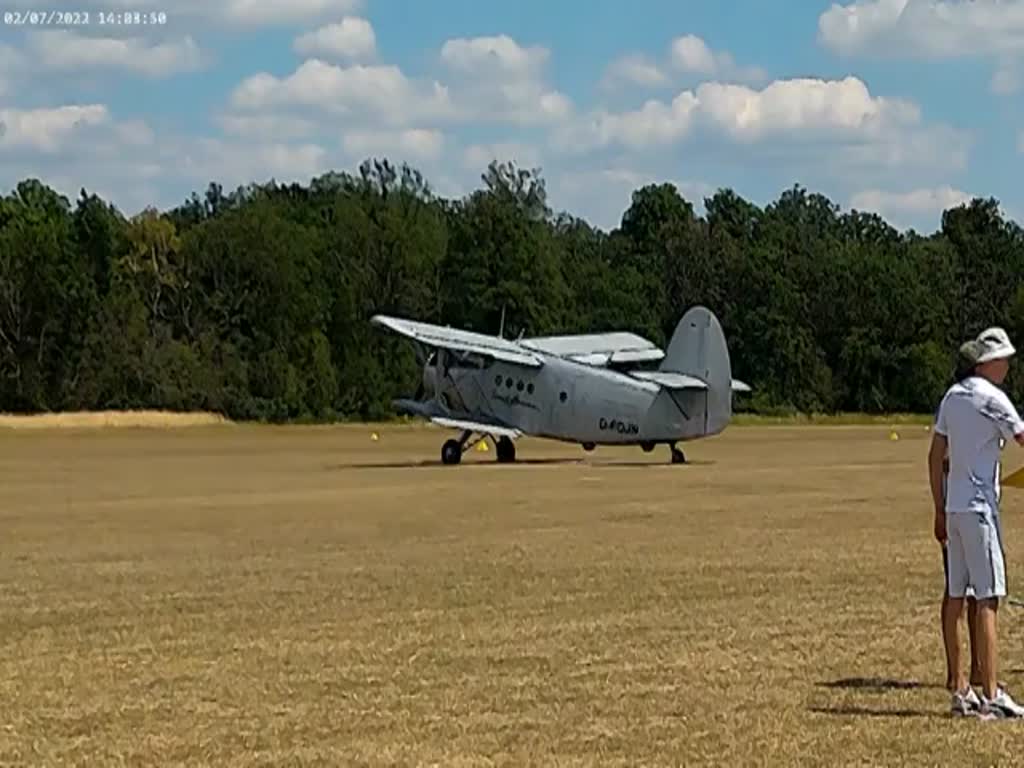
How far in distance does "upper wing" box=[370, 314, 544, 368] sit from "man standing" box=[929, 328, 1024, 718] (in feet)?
111

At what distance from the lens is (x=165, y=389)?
295 ft

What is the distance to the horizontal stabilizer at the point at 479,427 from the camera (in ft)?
141

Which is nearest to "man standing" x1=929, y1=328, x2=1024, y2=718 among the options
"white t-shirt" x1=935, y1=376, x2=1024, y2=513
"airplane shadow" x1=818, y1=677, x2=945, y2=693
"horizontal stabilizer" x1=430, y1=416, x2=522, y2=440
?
"white t-shirt" x1=935, y1=376, x2=1024, y2=513

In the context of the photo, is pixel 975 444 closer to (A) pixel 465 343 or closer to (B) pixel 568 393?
(B) pixel 568 393

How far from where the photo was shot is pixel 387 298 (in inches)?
3895

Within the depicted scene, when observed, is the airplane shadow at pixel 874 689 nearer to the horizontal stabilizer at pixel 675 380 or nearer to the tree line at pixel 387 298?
the horizontal stabilizer at pixel 675 380

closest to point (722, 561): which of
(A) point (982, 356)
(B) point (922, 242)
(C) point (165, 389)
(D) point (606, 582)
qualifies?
(D) point (606, 582)

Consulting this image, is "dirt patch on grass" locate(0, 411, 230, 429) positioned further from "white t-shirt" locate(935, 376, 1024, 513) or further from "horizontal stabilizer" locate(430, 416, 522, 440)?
"white t-shirt" locate(935, 376, 1024, 513)

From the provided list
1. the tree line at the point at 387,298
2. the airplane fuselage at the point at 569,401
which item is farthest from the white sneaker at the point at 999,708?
the tree line at the point at 387,298

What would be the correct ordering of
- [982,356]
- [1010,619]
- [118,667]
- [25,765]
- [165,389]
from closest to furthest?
[25,765] → [982,356] → [118,667] → [1010,619] → [165,389]

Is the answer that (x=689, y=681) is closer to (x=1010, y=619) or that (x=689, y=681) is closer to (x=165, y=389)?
(x=1010, y=619)

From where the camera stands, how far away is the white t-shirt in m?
9.52

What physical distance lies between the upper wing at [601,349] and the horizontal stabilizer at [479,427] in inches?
224

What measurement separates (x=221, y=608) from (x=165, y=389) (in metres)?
76.6
